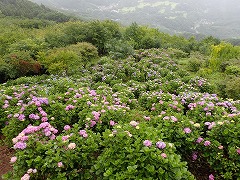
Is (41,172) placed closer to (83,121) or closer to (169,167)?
(83,121)

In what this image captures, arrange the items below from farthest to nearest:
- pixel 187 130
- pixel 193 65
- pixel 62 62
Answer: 1. pixel 193 65
2. pixel 62 62
3. pixel 187 130

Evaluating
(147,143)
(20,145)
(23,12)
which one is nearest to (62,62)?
(20,145)

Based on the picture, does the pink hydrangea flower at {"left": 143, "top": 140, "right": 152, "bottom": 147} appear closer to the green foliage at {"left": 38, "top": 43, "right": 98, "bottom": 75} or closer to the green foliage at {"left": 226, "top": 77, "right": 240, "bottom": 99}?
the green foliage at {"left": 226, "top": 77, "right": 240, "bottom": 99}

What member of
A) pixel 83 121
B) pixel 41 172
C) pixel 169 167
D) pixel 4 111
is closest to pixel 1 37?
pixel 4 111

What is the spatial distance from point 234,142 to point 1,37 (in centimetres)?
1695

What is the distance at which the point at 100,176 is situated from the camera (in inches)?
165

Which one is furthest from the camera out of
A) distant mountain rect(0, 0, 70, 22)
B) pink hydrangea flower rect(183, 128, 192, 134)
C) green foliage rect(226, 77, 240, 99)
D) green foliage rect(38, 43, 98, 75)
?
distant mountain rect(0, 0, 70, 22)

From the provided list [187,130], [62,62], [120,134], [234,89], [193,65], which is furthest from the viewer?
[193,65]

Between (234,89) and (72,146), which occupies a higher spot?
(72,146)

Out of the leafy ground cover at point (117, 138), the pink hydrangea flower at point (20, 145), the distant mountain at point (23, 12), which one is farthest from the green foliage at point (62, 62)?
the distant mountain at point (23, 12)

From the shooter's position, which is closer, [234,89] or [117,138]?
[117,138]

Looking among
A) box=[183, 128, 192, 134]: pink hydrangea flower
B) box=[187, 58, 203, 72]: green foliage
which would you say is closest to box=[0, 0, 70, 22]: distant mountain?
box=[187, 58, 203, 72]: green foliage

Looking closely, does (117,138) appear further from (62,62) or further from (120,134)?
(62,62)

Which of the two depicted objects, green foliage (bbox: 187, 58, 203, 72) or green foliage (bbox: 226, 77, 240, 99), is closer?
green foliage (bbox: 226, 77, 240, 99)
